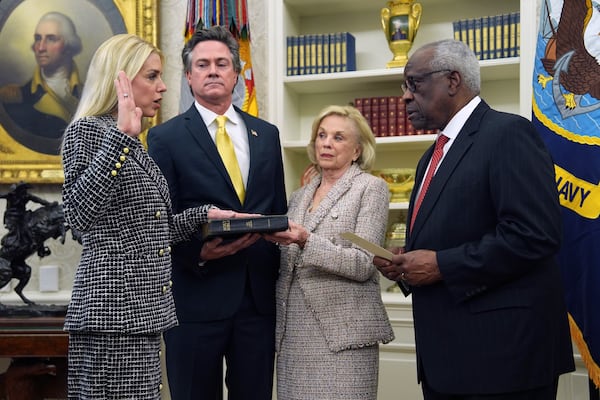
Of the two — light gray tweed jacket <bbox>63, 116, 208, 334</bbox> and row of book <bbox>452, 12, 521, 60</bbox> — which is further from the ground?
row of book <bbox>452, 12, 521, 60</bbox>

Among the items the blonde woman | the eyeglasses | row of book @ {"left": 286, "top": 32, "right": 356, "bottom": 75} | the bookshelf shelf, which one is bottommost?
the blonde woman

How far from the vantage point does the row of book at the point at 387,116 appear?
3828 millimetres

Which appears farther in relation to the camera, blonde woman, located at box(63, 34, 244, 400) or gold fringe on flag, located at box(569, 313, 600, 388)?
gold fringe on flag, located at box(569, 313, 600, 388)

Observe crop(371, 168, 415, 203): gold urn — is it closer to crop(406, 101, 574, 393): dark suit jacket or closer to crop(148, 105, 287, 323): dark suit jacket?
crop(148, 105, 287, 323): dark suit jacket

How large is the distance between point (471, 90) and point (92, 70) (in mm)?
1103

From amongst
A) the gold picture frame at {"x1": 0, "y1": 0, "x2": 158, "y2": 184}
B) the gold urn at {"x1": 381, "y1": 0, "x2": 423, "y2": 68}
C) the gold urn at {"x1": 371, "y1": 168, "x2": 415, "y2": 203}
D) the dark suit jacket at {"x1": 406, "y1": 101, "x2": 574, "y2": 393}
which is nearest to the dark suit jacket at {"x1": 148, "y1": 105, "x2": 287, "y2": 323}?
the dark suit jacket at {"x1": 406, "y1": 101, "x2": 574, "y2": 393}

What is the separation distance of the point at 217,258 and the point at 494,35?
2.05m

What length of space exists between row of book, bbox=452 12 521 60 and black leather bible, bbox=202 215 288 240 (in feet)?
6.18

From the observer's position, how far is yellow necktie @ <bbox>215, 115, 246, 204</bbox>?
254 centimetres

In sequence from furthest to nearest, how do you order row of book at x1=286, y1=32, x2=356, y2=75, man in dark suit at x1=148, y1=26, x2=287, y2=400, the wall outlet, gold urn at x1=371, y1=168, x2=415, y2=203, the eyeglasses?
1. the wall outlet
2. row of book at x1=286, y1=32, x2=356, y2=75
3. gold urn at x1=371, y1=168, x2=415, y2=203
4. man in dark suit at x1=148, y1=26, x2=287, y2=400
5. the eyeglasses

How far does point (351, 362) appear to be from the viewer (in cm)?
250

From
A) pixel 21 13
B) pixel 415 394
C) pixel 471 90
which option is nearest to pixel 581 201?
pixel 471 90

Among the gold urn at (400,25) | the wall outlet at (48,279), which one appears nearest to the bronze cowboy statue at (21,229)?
the wall outlet at (48,279)

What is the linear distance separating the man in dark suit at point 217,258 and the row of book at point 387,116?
1.31 m
